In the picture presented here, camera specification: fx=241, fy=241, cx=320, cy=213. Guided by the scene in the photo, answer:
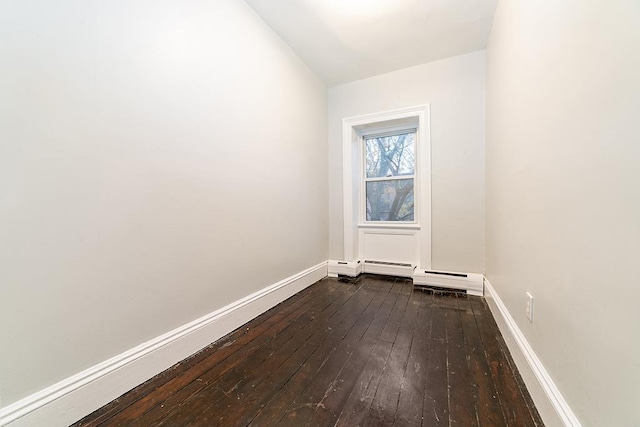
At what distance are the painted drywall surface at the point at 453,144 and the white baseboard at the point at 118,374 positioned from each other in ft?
7.13

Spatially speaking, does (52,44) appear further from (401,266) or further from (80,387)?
(401,266)

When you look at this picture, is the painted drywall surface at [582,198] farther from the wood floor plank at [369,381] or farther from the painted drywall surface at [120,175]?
the painted drywall surface at [120,175]

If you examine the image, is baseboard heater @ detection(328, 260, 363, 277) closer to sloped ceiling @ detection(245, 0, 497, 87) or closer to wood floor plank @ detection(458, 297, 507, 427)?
wood floor plank @ detection(458, 297, 507, 427)

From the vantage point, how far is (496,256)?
1964 mm

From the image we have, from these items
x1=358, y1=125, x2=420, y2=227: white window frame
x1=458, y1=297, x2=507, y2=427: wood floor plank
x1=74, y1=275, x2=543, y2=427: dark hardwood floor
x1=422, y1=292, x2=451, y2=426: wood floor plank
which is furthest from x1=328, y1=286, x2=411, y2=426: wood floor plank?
x1=358, y1=125, x2=420, y2=227: white window frame

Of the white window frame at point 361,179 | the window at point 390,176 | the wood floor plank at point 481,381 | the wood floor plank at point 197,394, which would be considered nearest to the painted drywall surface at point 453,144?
the white window frame at point 361,179

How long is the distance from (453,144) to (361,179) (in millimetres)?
1141

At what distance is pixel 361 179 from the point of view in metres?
3.27

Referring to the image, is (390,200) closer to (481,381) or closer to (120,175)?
(481,381)

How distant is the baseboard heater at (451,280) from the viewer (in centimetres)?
239

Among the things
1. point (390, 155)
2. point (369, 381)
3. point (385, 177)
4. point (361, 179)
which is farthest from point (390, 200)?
point (369, 381)

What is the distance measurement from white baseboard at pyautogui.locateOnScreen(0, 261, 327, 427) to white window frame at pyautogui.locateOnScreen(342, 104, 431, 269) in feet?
5.63

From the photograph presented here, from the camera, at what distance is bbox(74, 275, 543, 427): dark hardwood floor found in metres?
0.99

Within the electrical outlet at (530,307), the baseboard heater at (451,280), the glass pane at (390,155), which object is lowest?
the baseboard heater at (451,280)
